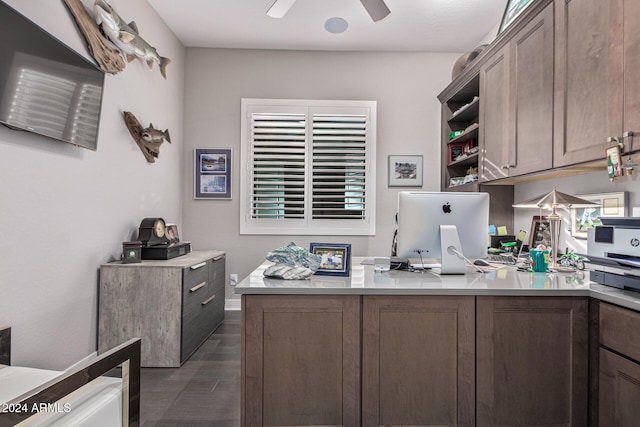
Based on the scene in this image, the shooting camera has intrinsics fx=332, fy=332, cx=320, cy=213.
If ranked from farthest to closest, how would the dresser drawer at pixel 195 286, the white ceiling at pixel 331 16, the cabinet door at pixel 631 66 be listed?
the white ceiling at pixel 331 16, the dresser drawer at pixel 195 286, the cabinet door at pixel 631 66

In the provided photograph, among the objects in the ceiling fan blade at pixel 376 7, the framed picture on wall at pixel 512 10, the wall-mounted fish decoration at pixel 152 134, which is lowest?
the wall-mounted fish decoration at pixel 152 134

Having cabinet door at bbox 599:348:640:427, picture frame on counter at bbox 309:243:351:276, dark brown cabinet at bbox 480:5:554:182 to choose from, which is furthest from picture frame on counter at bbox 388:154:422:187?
cabinet door at bbox 599:348:640:427

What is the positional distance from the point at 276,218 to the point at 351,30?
225 centimetres

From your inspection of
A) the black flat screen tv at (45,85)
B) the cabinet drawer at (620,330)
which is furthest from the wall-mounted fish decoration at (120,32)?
the cabinet drawer at (620,330)

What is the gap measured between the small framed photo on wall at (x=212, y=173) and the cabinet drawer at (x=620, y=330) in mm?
3535

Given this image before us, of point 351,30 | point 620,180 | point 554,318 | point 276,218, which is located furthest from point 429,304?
point 351,30

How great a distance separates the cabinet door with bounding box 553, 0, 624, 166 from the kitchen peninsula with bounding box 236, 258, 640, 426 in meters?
0.84

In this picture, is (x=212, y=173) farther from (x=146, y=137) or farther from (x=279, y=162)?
(x=146, y=137)

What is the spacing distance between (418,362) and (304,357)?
543mm

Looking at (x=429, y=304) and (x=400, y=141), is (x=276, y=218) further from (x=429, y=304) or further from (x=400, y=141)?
(x=429, y=304)

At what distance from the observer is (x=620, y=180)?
1987mm

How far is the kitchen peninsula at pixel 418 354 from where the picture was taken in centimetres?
156

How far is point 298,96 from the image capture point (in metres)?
4.02

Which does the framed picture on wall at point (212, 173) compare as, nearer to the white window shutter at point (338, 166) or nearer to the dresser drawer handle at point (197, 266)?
the white window shutter at point (338, 166)
